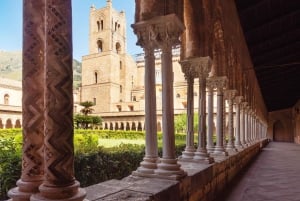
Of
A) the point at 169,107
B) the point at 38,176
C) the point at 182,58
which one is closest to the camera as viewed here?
the point at 38,176

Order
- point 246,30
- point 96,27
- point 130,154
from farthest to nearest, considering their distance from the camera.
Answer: point 96,27, point 246,30, point 130,154

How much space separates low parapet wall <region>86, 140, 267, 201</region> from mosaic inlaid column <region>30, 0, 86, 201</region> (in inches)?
20.4

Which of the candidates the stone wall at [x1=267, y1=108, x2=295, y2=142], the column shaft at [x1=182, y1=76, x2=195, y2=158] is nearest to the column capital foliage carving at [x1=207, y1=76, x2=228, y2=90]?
the column shaft at [x1=182, y1=76, x2=195, y2=158]

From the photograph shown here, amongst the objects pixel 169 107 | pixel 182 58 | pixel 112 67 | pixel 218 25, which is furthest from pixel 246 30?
pixel 112 67

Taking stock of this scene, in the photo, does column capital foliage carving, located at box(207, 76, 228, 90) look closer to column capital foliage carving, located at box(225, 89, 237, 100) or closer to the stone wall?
column capital foliage carving, located at box(225, 89, 237, 100)

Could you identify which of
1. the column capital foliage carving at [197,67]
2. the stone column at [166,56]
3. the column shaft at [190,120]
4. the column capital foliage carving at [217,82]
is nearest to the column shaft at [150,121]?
the stone column at [166,56]

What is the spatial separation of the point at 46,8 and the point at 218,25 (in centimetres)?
560

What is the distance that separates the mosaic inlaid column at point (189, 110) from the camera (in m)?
4.56

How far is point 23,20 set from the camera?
2.15 meters

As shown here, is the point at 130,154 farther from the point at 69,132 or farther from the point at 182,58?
the point at 69,132

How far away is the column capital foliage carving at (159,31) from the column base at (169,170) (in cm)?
132

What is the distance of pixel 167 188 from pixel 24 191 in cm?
129

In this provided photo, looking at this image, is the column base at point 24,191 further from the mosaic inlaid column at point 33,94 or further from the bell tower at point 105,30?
the bell tower at point 105,30

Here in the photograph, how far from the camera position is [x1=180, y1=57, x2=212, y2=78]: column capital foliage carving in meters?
5.09
